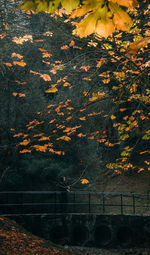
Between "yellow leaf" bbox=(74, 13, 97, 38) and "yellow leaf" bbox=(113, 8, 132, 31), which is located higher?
"yellow leaf" bbox=(113, 8, 132, 31)

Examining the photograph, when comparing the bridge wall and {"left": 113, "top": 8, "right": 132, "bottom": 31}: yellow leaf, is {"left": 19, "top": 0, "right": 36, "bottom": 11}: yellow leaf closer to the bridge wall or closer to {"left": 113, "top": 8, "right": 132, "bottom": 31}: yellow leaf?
{"left": 113, "top": 8, "right": 132, "bottom": 31}: yellow leaf

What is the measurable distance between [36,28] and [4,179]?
13099 mm

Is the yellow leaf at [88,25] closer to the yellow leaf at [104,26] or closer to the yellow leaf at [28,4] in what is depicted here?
the yellow leaf at [104,26]

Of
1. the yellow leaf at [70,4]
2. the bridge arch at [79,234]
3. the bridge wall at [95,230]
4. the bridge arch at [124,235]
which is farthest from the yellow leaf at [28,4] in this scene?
the bridge arch at [124,235]

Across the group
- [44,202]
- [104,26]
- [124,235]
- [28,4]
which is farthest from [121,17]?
[44,202]

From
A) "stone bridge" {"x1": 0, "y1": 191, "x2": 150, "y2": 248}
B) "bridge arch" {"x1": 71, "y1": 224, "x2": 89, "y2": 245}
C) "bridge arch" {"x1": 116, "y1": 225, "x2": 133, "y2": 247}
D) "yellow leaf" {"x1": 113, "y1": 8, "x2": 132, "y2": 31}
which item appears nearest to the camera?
"yellow leaf" {"x1": 113, "y1": 8, "x2": 132, "y2": 31}

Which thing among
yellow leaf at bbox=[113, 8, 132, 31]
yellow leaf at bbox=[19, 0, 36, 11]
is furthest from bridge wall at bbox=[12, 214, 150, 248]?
yellow leaf at bbox=[113, 8, 132, 31]

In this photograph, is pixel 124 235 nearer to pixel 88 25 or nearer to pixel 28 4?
pixel 88 25

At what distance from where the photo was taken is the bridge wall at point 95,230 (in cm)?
1071

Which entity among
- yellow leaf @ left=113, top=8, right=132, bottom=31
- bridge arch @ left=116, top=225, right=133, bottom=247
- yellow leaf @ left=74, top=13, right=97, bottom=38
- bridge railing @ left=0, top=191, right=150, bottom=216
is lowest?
bridge arch @ left=116, top=225, right=133, bottom=247

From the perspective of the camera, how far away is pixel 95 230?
1112 cm

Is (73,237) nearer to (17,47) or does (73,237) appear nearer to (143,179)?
(143,179)

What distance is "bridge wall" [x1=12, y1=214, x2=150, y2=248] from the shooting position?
1071cm

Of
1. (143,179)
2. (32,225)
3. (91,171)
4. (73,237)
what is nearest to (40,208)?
(32,225)
